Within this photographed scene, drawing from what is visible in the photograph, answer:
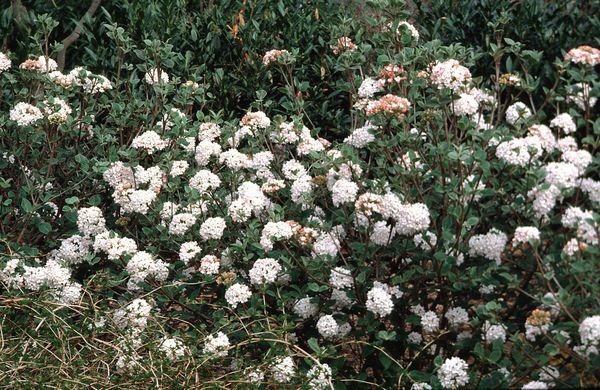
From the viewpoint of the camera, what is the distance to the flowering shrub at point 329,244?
3340 mm

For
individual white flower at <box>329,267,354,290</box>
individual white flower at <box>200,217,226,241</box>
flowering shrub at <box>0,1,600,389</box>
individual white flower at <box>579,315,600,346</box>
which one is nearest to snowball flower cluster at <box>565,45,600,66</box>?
flowering shrub at <box>0,1,600,389</box>

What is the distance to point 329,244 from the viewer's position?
377 cm

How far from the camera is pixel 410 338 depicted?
3.71 m

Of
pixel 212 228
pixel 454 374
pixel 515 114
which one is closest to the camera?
pixel 454 374

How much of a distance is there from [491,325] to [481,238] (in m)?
0.30

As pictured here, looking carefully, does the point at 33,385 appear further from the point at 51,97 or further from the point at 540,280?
the point at 540,280

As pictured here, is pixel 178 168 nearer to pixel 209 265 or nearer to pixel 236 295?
pixel 209 265

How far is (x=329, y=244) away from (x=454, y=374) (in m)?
0.73

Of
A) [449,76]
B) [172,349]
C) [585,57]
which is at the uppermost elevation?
[585,57]

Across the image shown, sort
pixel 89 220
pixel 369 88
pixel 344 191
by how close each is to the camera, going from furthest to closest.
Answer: pixel 89 220 → pixel 369 88 → pixel 344 191

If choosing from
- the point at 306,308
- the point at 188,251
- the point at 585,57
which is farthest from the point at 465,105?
the point at 188,251

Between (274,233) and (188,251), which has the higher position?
(274,233)

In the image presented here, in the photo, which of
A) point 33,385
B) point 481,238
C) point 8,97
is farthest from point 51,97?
point 481,238

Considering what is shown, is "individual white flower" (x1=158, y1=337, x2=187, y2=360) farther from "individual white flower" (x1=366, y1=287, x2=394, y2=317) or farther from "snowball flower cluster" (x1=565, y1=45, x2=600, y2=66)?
"snowball flower cluster" (x1=565, y1=45, x2=600, y2=66)
